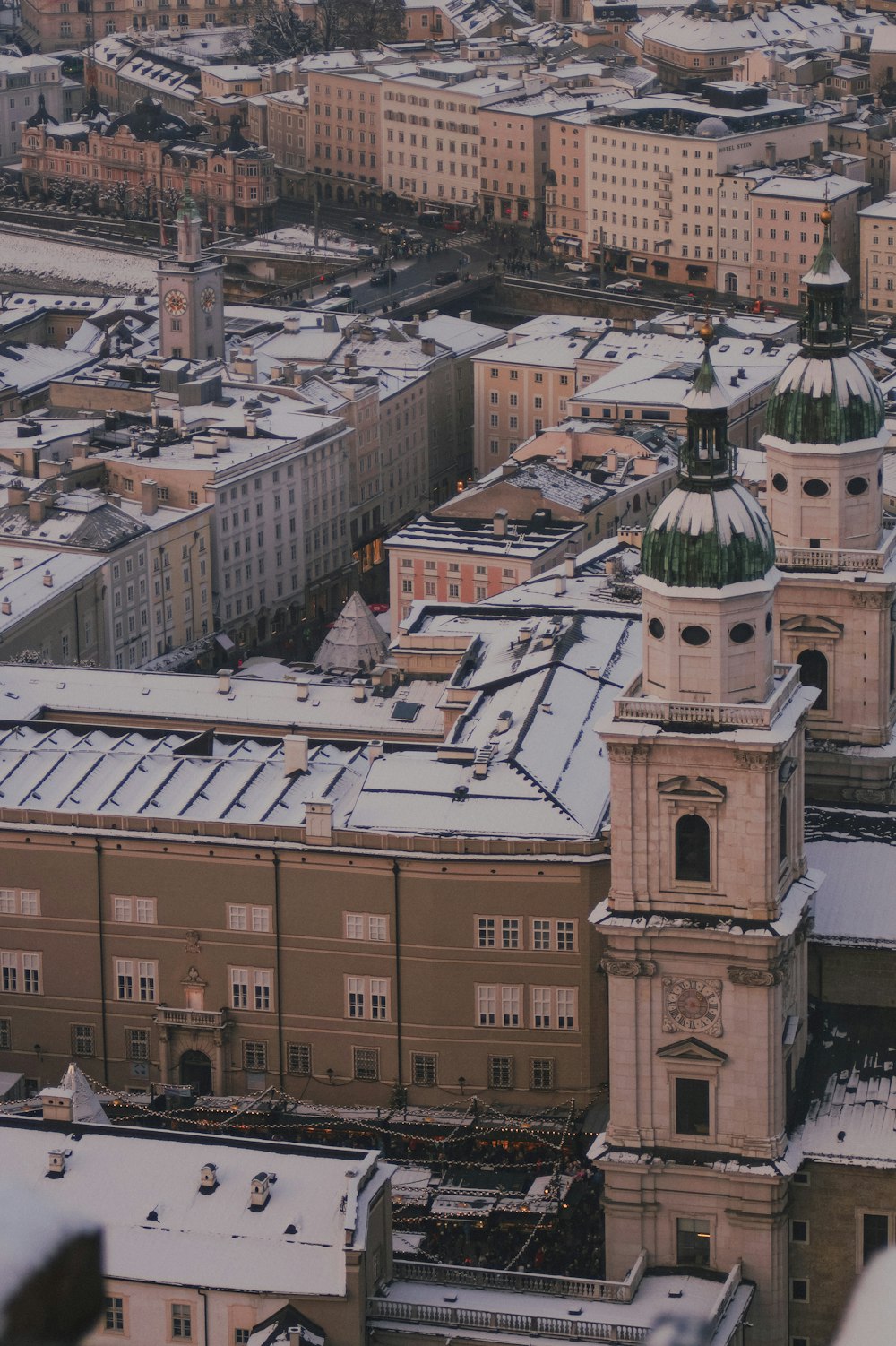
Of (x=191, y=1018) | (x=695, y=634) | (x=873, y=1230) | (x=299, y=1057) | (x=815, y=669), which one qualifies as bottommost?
(x=299, y=1057)

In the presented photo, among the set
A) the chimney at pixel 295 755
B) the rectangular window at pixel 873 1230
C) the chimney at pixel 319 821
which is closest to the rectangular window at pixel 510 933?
the chimney at pixel 319 821

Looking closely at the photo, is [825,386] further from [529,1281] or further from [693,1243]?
[529,1281]

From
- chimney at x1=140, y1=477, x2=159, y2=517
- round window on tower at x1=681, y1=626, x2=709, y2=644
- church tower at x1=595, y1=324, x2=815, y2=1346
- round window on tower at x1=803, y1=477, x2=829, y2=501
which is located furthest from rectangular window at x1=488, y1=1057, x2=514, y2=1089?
chimney at x1=140, y1=477, x2=159, y2=517

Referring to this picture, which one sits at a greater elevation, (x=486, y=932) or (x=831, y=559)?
(x=831, y=559)

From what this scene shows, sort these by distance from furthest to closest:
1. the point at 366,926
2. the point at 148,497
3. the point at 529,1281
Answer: the point at 148,497
the point at 366,926
the point at 529,1281

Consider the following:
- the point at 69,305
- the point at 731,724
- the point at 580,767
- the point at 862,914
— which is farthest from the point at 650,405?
the point at 731,724

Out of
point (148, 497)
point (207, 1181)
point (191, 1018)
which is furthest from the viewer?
point (148, 497)

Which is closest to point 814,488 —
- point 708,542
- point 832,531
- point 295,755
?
point 832,531

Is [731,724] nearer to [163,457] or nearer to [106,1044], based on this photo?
[106,1044]
